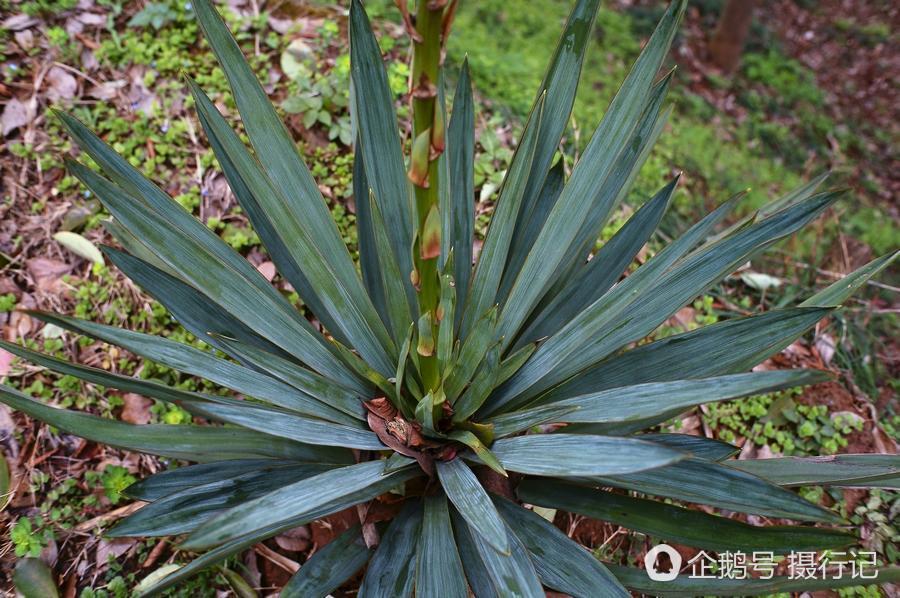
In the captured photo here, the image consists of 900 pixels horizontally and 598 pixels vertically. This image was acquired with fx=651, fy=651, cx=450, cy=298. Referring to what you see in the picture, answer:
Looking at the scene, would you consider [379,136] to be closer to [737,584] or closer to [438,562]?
[438,562]

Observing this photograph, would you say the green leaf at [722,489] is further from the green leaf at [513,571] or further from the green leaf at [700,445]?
the green leaf at [513,571]

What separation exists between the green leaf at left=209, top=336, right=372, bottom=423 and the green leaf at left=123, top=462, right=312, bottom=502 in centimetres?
21

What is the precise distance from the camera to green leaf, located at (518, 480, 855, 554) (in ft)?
4.58

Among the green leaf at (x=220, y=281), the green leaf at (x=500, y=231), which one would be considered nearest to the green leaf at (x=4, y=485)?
the green leaf at (x=220, y=281)

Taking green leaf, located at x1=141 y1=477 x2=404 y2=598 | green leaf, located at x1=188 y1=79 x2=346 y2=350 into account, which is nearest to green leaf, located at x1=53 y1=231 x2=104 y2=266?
green leaf, located at x1=188 y1=79 x2=346 y2=350

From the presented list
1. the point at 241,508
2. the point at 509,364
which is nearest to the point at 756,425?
the point at 509,364

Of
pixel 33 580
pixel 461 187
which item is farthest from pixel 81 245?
pixel 461 187

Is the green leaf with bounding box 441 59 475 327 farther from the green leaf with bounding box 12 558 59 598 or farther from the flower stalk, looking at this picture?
the green leaf with bounding box 12 558 59 598

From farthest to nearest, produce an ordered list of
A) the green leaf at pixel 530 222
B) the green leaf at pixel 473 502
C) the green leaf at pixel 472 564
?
the green leaf at pixel 530 222
the green leaf at pixel 472 564
the green leaf at pixel 473 502

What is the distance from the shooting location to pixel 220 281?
1.57m

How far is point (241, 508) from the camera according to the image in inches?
46.6

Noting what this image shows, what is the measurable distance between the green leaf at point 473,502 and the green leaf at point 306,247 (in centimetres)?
36

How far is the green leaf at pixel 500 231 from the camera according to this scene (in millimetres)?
1735

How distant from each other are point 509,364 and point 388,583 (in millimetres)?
597
